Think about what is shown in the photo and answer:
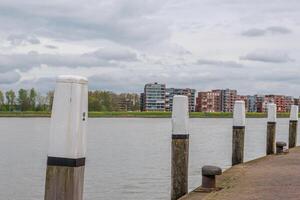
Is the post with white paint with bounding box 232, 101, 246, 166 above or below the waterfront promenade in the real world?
above

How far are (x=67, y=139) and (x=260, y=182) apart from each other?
21.2 feet

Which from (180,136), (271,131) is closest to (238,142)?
(271,131)

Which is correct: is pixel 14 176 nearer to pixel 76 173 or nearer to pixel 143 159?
pixel 143 159

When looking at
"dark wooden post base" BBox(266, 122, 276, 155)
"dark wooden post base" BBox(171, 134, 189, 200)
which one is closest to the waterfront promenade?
"dark wooden post base" BBox(171, 134, 189, 200)

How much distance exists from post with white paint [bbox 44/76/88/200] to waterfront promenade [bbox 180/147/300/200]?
447 cm

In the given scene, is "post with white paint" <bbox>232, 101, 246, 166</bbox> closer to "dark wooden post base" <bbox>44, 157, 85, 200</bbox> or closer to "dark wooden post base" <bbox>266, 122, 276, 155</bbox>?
"dark wooden post base" <bbox>266, 122, 276, 155</bbox>

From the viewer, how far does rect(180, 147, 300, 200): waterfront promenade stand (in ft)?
29.3

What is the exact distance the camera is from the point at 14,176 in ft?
79.0

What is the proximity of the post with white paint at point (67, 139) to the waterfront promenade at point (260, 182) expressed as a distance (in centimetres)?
447

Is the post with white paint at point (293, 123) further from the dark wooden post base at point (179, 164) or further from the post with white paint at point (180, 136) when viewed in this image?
the post with white paint at point (180, 136)

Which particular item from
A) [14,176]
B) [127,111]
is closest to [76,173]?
[14,176]

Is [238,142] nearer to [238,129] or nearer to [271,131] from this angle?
[238,129]

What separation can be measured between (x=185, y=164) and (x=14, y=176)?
50.2ft

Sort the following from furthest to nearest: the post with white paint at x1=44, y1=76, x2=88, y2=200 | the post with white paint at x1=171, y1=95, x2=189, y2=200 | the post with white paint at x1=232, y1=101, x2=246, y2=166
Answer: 1. the post with white paint at x1=232, y1=101, x2=246, y2=166
2. the post with white paint at x1=171, y1=95, x2=189, y2=200
3. the post with white paint at x1=44, y1=76, x2=88, y2=200
